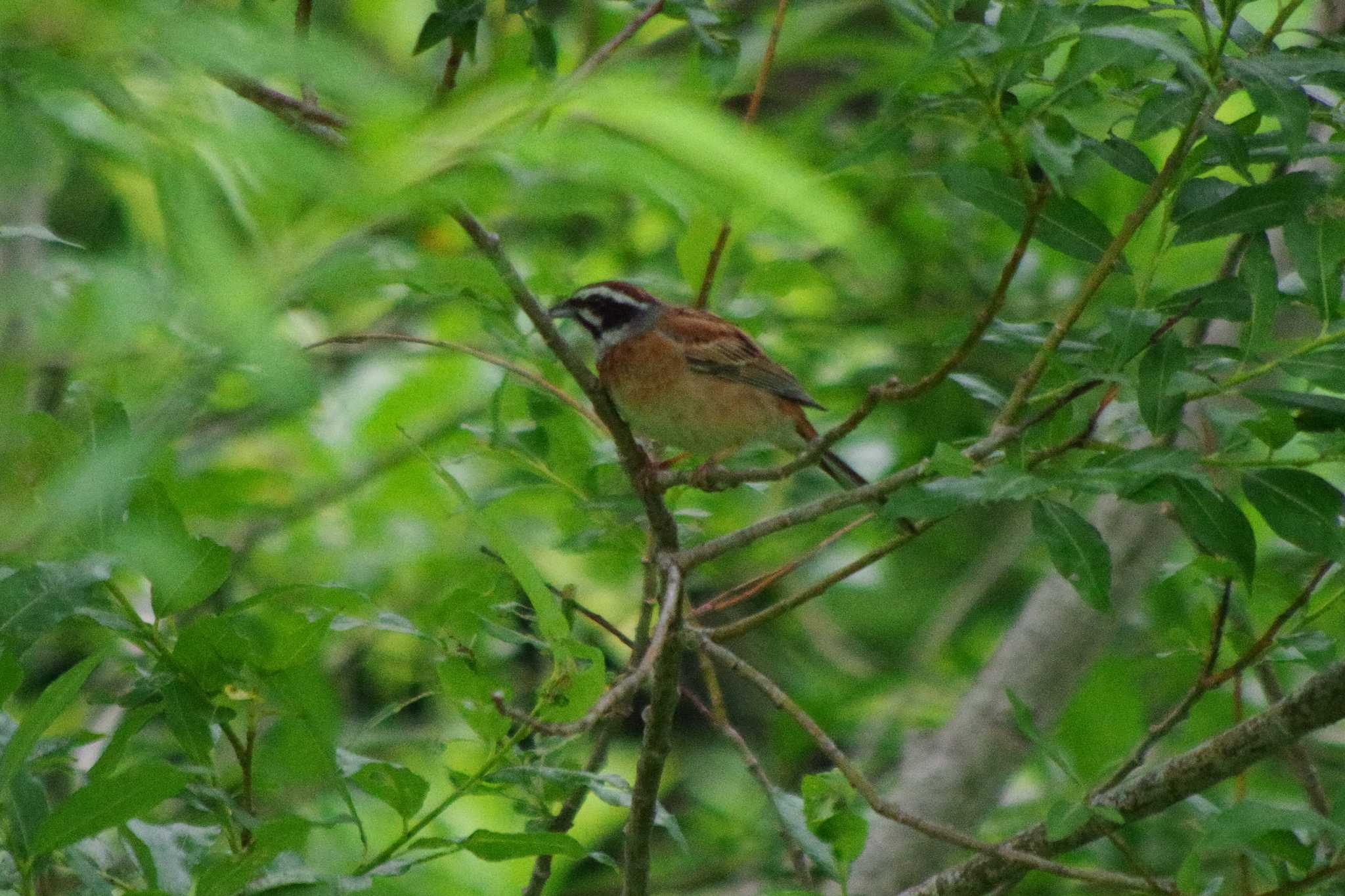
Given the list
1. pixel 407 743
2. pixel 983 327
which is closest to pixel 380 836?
pixel 407 743

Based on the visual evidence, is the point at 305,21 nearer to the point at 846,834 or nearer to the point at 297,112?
the point at 297,112

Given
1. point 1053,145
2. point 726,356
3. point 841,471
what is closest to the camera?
point 1053,145

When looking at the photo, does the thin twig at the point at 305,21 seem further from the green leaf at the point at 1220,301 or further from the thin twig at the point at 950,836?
the green leaf at the point at 1220,301

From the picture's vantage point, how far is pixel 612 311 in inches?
203

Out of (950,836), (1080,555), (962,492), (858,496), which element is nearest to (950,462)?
(962,492)

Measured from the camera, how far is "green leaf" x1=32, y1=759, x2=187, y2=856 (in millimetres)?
2174

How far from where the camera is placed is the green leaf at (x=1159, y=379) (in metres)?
2.61

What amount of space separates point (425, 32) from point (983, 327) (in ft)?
4.44

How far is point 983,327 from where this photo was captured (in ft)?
8.16

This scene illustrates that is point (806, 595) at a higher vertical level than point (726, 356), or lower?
higher

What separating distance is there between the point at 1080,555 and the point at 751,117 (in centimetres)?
113

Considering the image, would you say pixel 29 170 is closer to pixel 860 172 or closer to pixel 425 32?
pixel 425 32

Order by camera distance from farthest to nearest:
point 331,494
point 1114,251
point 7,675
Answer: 1. point 331,494
2. point 1114,251
3. point 7,675

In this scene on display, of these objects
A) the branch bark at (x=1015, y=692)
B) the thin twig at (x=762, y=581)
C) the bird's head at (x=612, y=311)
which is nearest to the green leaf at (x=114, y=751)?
the thin twig at (x=762, y=581)
